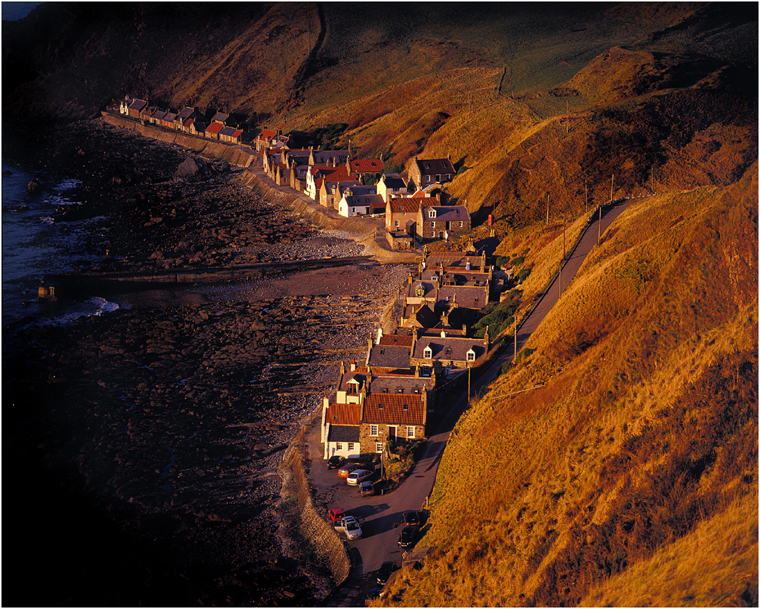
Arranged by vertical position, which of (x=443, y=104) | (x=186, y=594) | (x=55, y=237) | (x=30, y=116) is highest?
(x=30, y=116)

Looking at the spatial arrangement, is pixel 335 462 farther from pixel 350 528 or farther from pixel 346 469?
pixel 350 528

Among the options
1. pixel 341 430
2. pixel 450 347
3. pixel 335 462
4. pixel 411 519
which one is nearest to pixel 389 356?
pixel 450 347

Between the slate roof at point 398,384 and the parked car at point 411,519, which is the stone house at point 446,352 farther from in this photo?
the parked car at point 411,519

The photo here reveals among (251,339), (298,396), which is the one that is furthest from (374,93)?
(298,396)

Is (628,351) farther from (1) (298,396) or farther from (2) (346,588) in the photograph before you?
(1) (298,396)

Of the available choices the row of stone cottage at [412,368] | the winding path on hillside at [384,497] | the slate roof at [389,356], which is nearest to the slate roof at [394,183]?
the row of stone cottage at [412,368]
